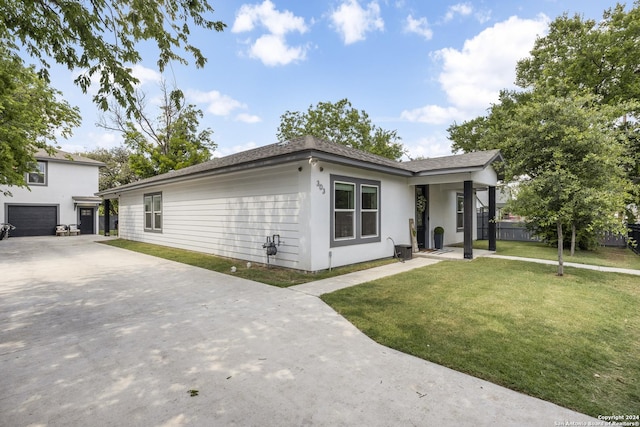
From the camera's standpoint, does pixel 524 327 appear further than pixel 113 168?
No

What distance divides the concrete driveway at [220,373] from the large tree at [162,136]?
69.0ft

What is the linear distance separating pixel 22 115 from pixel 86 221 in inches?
698

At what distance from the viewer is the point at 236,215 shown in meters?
9.10

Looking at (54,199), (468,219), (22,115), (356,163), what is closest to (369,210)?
(356,163)

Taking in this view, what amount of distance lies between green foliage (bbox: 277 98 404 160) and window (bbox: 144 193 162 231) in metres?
18.1

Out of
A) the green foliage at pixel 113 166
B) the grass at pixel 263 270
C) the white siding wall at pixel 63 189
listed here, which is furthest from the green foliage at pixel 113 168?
the grass at pixel 263 270

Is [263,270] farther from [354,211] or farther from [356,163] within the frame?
[356,163]

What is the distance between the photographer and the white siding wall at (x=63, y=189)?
18984 millimetres

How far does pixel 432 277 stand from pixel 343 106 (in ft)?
83.5

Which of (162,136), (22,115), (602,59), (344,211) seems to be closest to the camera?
(22,115)

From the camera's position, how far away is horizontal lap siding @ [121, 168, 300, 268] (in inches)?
295

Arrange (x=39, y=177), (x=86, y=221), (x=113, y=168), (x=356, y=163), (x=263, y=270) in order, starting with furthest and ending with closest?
(x=113, y=168) → (x=86, y=221) → (x=39, y=177) → (x=263, y=270) → (x=356, y=163)

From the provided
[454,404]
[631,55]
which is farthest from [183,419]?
[631,55]

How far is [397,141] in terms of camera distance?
96.9ft
